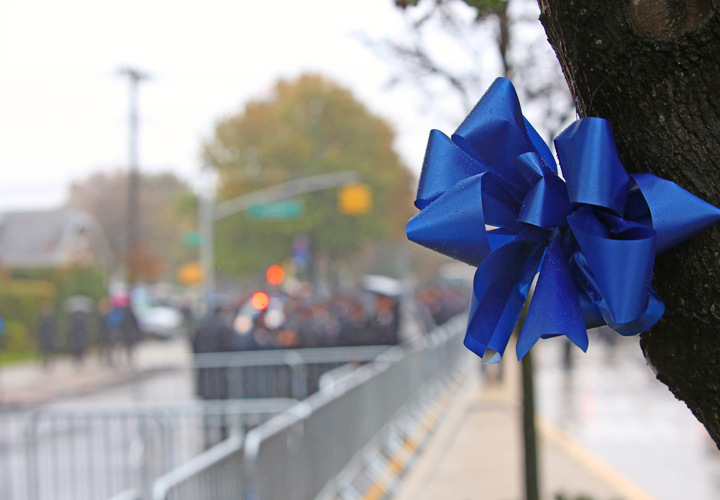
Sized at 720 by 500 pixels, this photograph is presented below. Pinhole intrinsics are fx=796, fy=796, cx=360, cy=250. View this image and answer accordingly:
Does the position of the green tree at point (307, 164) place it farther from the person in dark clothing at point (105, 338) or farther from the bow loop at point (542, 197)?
the bow loop at point (542, 197)

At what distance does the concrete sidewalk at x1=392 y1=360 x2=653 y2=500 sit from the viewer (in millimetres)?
5996

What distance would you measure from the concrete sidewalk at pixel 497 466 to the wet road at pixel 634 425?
0.34 m

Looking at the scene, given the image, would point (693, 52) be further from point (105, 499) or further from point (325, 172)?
point (325, 172)

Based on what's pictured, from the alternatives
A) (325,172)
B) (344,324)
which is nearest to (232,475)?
(344,324)

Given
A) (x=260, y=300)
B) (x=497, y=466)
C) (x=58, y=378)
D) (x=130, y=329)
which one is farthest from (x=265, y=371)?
(x=130, y=329)

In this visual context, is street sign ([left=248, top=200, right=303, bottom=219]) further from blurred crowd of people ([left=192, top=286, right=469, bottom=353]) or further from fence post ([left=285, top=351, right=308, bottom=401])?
fence post ([left=285, top=351, right=308, bottom=401])

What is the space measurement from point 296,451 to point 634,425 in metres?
6.41

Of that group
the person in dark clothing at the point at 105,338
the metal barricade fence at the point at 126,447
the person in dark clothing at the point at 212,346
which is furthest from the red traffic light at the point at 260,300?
the person in dark clothing at the point at 105,338

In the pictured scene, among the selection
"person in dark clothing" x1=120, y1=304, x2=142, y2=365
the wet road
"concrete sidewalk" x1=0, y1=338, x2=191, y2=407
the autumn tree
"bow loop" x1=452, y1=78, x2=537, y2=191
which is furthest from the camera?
the autumn tree

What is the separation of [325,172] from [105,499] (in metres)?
37.1

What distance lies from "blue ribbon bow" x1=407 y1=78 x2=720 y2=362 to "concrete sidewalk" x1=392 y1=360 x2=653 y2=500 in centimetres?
352

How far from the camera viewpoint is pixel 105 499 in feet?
22.7

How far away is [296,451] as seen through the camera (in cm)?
489

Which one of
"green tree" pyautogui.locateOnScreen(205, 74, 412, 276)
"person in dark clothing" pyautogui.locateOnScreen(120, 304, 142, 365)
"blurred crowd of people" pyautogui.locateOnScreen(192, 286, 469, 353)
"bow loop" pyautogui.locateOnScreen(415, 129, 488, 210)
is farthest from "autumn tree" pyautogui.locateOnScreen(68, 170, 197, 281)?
"bow loop" pyautogui.locateOnScreen(415, 129, 488, 210)
